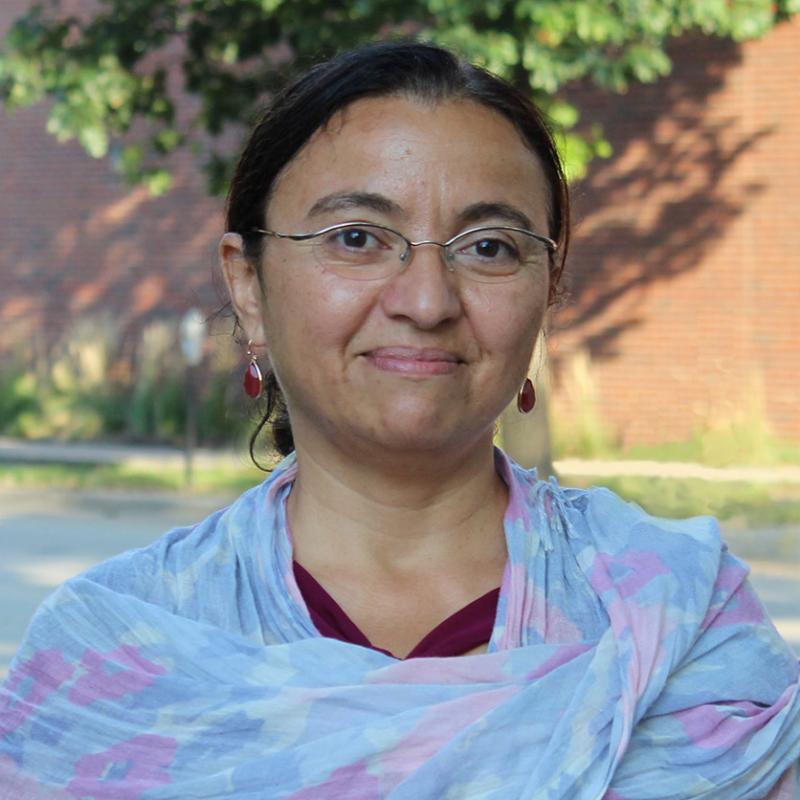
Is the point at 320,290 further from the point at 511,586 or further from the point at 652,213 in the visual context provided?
the point at 652,213

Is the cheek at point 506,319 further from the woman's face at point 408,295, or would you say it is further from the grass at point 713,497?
the grass at point 713,497

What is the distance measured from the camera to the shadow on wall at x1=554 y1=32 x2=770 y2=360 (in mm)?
15547

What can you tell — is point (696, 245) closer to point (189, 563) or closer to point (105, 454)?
point (105, 454)

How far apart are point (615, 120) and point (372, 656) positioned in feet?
46.3

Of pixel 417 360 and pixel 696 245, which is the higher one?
pixel 417 360

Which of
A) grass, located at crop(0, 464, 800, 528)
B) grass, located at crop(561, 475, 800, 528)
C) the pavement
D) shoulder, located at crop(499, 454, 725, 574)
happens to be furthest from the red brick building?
shoulder, located at crop(499, 454, 725, 574)

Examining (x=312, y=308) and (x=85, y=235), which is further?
(x=85, y=235)

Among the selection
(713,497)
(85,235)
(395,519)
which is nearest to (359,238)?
(395,519)

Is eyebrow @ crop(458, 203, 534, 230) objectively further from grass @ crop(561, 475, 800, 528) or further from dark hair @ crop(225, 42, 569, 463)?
grass @ crop(561, 475, 800, 528)

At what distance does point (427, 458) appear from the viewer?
238cm

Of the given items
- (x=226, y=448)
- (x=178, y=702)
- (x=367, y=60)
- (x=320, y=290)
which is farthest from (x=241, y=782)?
(x=226, y=448)

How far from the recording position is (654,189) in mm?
15922

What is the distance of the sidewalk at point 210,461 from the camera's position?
1391cm

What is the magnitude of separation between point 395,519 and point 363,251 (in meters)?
0.40
